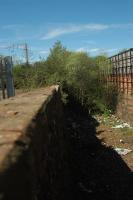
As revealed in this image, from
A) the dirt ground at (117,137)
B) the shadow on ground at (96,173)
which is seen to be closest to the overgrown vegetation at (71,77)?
the dirt ground at (117,137)

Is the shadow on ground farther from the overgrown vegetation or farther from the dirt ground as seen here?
the overgrown vegetation

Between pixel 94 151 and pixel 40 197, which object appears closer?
pixel 40 197

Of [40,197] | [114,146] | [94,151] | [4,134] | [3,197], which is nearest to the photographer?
→ [3,197]

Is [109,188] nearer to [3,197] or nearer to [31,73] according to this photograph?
[3,197]

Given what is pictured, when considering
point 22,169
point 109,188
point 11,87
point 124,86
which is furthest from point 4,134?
point 124,86

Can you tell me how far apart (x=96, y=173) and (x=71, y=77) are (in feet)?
46.1

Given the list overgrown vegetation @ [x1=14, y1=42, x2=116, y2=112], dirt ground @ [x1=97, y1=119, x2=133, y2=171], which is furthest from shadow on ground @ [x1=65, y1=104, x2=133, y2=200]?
overgrown vegetation @ [x1=14, y1=42, x2=116, y2=112]

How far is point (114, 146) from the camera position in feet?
41.3

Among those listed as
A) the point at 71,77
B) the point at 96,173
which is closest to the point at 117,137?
the point at 96,173

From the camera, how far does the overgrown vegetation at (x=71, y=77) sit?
22297 millimetres

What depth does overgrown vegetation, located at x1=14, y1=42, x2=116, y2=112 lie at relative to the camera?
878 inches

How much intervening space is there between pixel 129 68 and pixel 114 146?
538cm

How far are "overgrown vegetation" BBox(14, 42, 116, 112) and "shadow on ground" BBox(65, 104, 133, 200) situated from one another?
808cm

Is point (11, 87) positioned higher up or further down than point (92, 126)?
higher up
